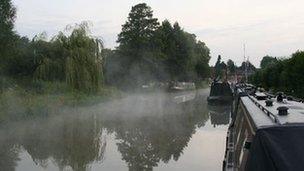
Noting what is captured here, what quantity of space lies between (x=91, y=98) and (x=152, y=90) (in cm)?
2688

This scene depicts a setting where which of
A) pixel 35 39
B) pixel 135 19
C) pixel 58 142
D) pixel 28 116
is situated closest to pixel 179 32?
pixel 135 19

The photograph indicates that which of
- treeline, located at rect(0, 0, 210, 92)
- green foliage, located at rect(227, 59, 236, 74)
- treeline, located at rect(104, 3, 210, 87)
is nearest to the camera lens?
treeline, located at rect(0, 0, 210, 92)

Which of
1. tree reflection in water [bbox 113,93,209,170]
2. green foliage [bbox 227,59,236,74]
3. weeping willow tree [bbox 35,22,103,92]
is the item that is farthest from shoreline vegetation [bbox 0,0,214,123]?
green foliage [bbox 227,59,236,74]

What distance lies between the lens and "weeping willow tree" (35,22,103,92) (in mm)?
29234

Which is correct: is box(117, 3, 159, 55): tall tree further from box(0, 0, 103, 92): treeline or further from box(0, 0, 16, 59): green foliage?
box(0, 0, 16, 59): green foliage

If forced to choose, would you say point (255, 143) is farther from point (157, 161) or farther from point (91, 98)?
point (91, 98)

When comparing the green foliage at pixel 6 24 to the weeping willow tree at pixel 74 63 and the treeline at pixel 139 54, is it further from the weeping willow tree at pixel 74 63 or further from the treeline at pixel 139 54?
the treeline at pixel 139 54

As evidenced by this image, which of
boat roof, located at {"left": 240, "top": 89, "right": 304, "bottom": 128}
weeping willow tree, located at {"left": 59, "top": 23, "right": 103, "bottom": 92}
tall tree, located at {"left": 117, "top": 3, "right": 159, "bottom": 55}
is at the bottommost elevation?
boat roof, located at {"left": 240, "top": 89, "right": 304, "bottom": 128}

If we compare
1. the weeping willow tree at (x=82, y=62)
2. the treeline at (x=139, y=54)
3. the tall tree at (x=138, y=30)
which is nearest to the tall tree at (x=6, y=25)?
the weeping willow tree at (x=82, y=62)

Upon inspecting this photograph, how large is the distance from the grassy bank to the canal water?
47 cm

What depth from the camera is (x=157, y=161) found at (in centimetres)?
1217

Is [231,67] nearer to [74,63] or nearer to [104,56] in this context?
[104,56]

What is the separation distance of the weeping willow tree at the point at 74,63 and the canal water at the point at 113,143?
5.16 metres

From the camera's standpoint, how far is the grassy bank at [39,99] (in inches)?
807
